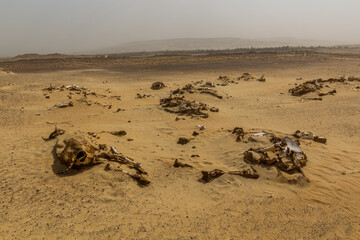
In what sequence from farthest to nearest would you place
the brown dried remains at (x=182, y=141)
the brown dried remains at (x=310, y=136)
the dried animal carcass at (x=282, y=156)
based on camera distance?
the brown dried remains at (x=310, y=136) < the brown dried remains at (x=182, y=141) < the dried animal carcass at (x=282, y=156)

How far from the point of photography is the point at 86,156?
5.40 metres

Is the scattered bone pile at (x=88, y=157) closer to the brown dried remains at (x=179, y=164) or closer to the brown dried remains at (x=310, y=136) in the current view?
the brown dried remains at (x=179, y=164)

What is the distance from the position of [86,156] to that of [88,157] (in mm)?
49

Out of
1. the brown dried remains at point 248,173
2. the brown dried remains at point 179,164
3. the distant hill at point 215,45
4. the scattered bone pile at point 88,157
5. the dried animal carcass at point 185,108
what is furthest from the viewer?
the distant hill at point 215,45

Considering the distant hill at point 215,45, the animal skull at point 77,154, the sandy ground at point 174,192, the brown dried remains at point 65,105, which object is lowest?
the sandy ground at point 174,192

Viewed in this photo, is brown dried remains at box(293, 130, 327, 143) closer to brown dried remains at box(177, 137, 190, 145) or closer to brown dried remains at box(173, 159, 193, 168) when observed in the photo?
brown dried remains at box(177, 137, 190, 145)

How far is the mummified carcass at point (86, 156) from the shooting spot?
530cm

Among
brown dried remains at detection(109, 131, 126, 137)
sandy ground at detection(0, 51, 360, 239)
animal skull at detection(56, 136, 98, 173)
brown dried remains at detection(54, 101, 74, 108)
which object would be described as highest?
brown dried remains at detection(54, 101, 74, 108)

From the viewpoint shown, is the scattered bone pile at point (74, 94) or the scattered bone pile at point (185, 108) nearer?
the scattered bone pile at point (185, 108)

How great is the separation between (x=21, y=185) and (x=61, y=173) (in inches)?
27.8

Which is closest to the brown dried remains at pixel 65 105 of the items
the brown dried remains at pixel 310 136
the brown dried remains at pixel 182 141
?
the brown dried remains at pixel 182 141

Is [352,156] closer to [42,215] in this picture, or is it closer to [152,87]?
[42,215]

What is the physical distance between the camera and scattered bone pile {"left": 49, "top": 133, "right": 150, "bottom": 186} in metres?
5.29

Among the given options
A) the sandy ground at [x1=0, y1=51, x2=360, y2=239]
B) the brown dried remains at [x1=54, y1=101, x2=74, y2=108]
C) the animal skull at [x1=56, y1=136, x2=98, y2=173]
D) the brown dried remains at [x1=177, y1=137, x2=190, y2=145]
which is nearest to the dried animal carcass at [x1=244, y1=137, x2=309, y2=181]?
the sandy ground at [x1=0, y1=51, x2=360, y2=239]
